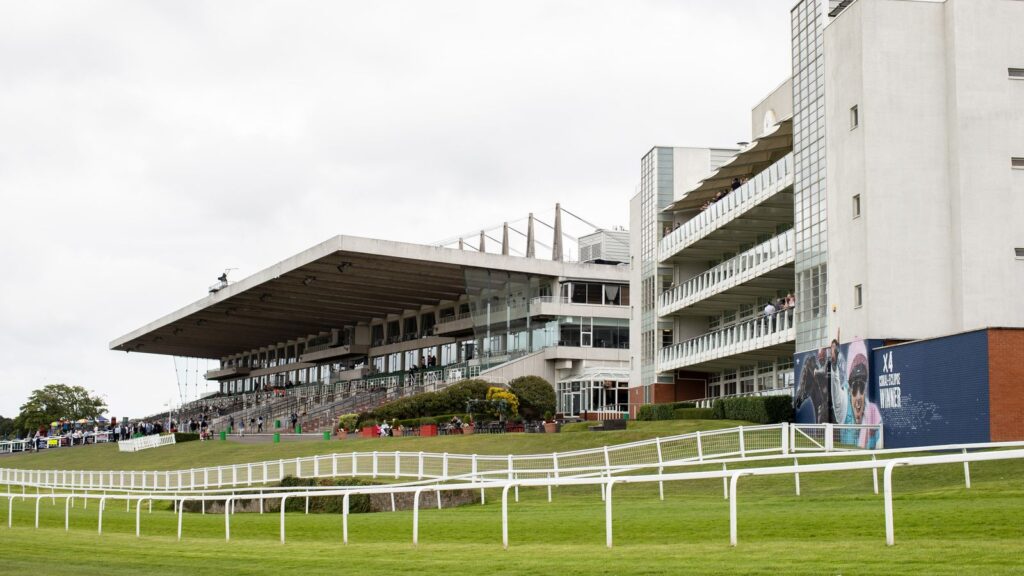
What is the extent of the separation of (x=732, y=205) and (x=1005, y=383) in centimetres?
2155

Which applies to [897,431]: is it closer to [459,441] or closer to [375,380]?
[459,441]

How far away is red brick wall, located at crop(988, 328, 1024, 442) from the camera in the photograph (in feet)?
89.6

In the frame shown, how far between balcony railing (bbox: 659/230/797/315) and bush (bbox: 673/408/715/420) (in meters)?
5.43

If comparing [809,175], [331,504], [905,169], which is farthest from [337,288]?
[331,504]

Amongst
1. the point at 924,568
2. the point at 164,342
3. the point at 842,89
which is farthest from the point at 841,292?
the point at 164,342

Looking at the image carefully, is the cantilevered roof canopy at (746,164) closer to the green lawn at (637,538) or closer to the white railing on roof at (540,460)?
the white railing on roof at (540,460)

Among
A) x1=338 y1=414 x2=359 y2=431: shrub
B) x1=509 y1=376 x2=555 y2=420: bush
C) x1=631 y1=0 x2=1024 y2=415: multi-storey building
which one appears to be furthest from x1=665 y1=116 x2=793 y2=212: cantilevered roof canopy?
x1=338 y1=414 x2=359 y2=431: shrub

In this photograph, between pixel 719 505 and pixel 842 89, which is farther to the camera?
pixel 842 89

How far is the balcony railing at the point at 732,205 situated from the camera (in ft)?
141

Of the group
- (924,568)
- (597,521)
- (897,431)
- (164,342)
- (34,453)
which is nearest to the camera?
(924,568)

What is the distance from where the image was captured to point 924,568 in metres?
9.28

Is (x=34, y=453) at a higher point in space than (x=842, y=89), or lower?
lower

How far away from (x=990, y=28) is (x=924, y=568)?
28.4 metres

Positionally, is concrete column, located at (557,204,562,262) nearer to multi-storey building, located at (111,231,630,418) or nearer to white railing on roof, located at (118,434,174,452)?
multi-storey building, located at (111,231,630,418)
